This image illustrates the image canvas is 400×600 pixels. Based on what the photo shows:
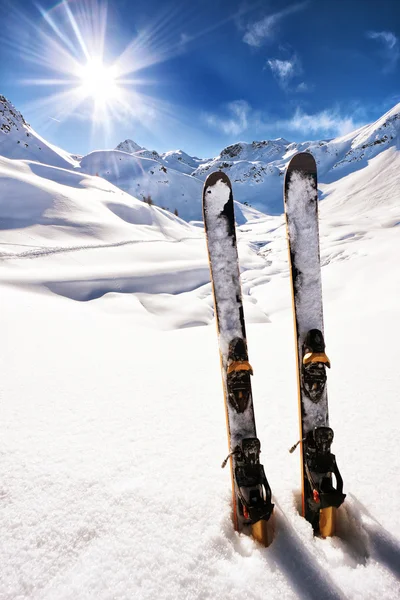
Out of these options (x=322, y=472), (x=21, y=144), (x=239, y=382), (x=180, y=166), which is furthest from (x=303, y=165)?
(x=180, y=166)

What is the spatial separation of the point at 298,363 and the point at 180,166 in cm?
13074

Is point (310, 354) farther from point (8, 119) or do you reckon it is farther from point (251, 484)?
point (8, 119)

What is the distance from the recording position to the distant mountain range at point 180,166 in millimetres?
45031

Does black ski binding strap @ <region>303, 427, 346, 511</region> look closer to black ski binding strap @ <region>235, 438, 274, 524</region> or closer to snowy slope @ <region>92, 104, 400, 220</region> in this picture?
black ski binding strap @ <region>235, 438, 274, 524</region>

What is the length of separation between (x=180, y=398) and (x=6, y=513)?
157cm

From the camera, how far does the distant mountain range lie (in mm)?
45031

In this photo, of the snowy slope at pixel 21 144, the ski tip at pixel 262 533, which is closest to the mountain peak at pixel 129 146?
the snowy slope at pixel 21 144

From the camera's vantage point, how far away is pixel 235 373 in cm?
167

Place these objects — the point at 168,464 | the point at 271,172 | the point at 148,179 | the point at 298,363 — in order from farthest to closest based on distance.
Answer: the point at 271,172, the point at 148,179, the point at 168,464, the point at 298,363

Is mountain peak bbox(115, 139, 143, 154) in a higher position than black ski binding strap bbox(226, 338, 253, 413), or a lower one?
higher

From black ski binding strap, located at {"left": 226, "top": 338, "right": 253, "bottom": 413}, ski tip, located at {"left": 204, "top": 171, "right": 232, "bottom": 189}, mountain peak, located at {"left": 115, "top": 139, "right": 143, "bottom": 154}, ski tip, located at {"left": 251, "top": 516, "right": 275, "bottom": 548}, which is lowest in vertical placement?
ski tip, located at {"left": 251, "top": 516, "right": 275, "bottom": 548}

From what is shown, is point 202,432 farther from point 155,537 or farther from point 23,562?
point 23,562

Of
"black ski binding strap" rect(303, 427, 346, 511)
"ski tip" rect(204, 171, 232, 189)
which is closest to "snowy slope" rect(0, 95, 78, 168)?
"ski tip" rect(204, 171, 232, 189)

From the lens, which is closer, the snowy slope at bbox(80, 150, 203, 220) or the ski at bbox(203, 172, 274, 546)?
the ski at bbox(203, 172, 274, 546)
